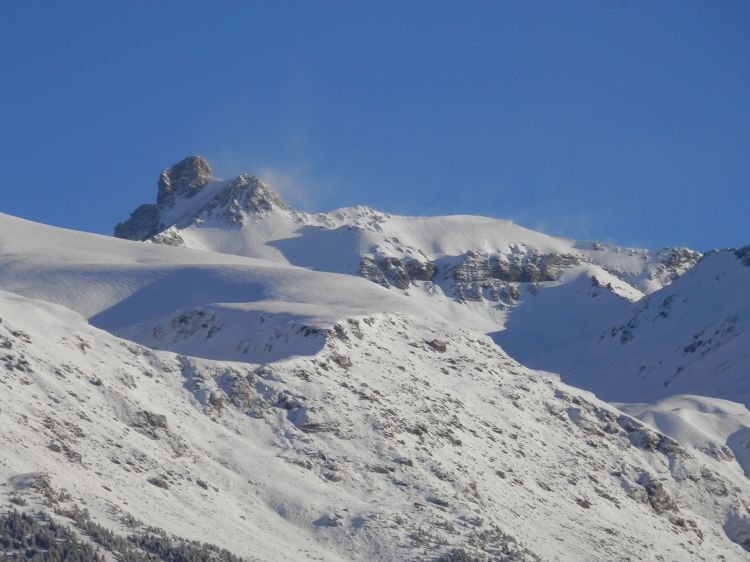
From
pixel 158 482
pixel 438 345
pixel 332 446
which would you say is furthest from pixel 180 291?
pixel 158 482

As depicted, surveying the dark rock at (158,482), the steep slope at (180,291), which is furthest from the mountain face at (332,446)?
the steep slope at (180,291)

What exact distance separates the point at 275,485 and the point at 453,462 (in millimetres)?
16788

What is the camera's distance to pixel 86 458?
260 ft

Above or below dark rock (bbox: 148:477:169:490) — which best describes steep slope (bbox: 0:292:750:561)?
above

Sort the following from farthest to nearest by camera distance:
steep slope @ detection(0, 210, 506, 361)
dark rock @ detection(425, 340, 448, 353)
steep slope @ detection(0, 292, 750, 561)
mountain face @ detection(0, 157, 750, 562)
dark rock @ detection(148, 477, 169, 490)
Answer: dark rock @ detection(425, 340, 448, 353) < steep slope @ detection(0, 210, 506, 361) < dark rock @ detection(148, 477, 169, 490) < steep slope @ detection(0, 292, 750, 561) < mountain face @ detection(0, 157, 750, 562)

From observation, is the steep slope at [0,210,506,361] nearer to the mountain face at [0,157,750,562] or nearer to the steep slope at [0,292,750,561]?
the mountain face at [0,157,750,562]

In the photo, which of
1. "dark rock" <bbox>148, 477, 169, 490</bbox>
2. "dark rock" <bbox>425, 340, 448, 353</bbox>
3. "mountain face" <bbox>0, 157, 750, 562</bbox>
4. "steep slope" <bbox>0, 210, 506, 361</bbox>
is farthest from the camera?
"dark rock" <bbox>425, 340, 448, 353</bbox>

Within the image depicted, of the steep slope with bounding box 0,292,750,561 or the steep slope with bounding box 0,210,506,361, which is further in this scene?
the steep slope with bounding box 0,210,506,361

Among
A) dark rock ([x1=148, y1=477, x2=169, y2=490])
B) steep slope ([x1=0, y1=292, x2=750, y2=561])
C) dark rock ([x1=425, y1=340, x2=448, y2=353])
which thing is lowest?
dark rock ([x1=148, y1=477, x2=169, y2=490])

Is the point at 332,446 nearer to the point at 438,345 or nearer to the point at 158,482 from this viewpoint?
Result: the point at 158,482

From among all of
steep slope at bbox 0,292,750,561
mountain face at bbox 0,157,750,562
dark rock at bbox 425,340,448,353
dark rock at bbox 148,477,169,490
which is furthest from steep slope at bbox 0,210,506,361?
dark rock at bbox 148,477,169,490

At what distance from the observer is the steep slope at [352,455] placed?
79.4 metres

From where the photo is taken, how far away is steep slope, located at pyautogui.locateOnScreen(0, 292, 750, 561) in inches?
3127

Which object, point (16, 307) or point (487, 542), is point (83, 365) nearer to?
point (16, 307)
